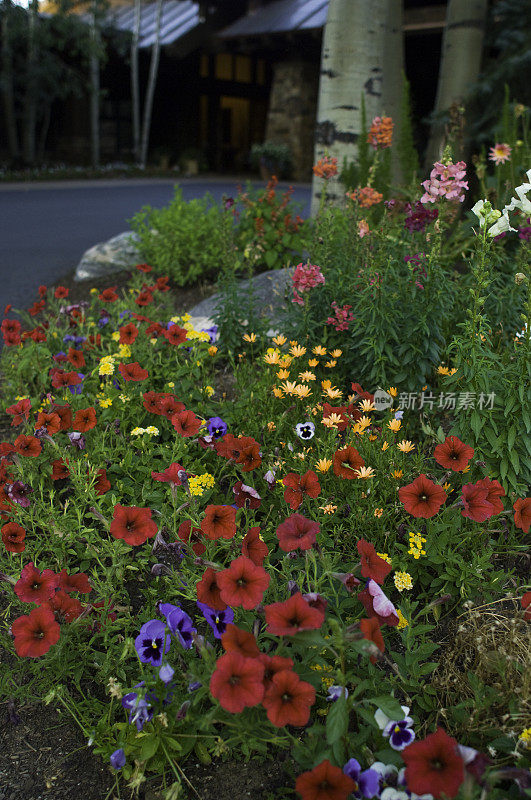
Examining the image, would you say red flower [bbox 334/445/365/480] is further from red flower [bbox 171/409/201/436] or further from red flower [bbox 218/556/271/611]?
red flower [bbox 218/556/271/611]

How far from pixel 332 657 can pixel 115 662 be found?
67 cm

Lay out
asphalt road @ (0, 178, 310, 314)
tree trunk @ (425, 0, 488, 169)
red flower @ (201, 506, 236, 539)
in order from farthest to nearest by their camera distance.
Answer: tree trunk @ (425, 0, 488, 169) < asphalt road @ (0, 178, 310, 314) < red flower @ (201, 506, 236, 539)

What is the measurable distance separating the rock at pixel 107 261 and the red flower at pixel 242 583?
5.12m

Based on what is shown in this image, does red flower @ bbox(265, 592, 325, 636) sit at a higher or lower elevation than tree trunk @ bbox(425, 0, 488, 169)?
lower

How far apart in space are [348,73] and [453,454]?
4.62 m

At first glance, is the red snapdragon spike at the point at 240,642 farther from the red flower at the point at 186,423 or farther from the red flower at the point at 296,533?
the red flower at the point at 186,423

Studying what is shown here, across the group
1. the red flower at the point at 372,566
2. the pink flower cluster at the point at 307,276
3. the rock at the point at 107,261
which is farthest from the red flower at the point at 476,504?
the rock at the point at 107,261

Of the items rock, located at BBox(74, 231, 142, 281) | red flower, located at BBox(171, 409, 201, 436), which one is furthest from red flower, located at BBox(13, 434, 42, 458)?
rock, located at BBox(74, 231, 142, 281)

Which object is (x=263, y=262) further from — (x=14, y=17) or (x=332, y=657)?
(x=14, y=17)

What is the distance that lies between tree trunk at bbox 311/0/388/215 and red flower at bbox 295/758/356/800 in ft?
16.4

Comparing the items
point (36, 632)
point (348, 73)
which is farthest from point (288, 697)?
point (348, 73)

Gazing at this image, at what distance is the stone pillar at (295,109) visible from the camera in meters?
17.9

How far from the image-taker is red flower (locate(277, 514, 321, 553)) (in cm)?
175

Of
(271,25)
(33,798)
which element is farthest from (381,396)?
(271,25)
